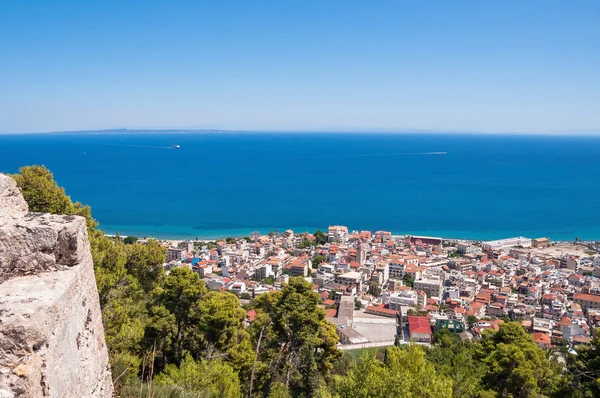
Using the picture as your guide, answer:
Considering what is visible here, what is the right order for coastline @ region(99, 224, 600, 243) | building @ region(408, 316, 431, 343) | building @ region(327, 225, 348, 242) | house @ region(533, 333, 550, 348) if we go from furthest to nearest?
building @ region(327, 225, 348, 242) < coastline @ region(99, 224, 600, 243) < building @ region(408, 316, 431, 343) < house @ region(533, 333, 550, 348)

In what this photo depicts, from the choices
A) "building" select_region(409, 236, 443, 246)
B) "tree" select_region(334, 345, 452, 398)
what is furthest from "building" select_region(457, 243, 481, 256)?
"tree" select_region(334, 345, 452, 398)

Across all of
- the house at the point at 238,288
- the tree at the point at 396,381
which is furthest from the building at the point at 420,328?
the tree at the point at 396,381

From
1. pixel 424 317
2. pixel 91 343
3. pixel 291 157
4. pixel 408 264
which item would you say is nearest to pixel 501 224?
pixel 408 264

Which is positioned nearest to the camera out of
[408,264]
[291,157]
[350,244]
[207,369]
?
[207,369]

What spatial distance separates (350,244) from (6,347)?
5653cm

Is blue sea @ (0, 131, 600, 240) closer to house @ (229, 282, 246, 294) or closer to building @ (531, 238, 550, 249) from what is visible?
building @ (531, 238, 550, 249)

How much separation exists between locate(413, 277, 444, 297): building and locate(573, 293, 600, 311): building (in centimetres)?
1322

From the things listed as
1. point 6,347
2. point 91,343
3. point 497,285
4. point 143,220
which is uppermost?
point 6,347

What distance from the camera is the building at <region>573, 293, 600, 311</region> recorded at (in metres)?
41.3

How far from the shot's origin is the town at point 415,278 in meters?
35.6

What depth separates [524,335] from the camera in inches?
564

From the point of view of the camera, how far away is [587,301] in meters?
41.8

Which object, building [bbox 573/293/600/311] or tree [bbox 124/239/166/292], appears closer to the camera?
tree [bbox 124/239/166/292]

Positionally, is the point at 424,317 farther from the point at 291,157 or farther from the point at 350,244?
the point at 291,157
